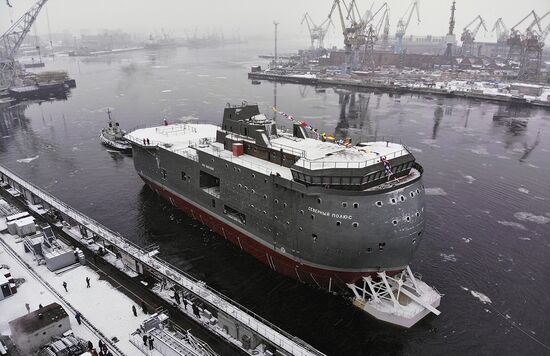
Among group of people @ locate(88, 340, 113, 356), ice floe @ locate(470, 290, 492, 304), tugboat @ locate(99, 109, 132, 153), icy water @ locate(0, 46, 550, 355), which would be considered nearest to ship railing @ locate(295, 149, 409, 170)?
icy water @ locate(0, 46, 550, 355)

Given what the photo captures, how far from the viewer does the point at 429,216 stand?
143ft

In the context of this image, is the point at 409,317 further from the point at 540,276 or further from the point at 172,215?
the point at 172,215

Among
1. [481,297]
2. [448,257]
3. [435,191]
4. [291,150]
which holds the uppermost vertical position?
[291,150]

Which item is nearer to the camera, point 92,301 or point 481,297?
point 92,301

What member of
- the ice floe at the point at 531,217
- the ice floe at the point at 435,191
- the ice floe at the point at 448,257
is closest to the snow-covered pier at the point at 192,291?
the ice floe at the point at 448,257

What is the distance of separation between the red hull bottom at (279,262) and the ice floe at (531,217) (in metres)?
23.5

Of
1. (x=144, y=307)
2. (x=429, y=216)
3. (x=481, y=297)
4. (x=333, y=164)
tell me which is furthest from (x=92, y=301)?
(x=429, y=216)

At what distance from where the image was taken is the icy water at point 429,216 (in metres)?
27.7

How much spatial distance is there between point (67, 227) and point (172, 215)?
34.6 ft

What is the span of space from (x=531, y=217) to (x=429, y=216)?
11.1m

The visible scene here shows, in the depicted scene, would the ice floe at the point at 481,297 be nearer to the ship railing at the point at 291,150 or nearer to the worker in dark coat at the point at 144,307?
the ship railing at the point at 291,150

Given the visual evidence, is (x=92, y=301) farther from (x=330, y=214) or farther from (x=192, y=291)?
(x=330, y=214)

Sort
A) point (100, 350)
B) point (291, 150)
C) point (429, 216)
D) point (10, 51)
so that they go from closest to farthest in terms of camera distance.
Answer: point (100, 350) < point (291, 150) < point (429, 216) < point (10, 51)

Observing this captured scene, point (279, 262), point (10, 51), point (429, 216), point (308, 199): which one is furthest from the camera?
point (10, 51)
